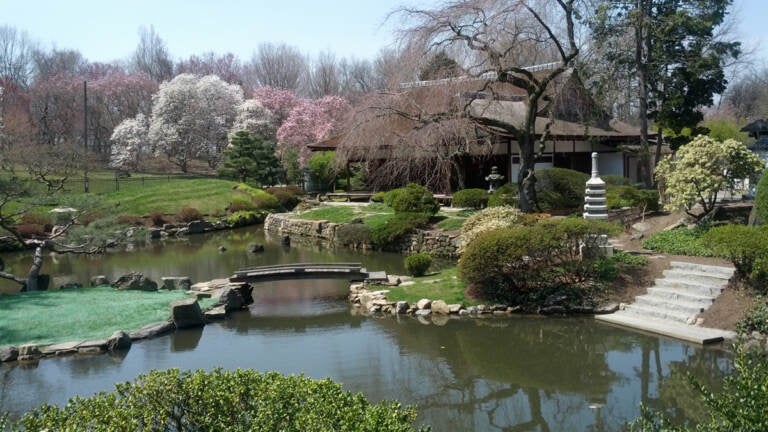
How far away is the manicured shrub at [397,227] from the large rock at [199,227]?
1066 centimetres

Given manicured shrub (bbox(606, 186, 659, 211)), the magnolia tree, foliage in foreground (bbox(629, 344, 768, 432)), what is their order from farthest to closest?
1. manicured shrub (bbox(606, 186, 659, 211))
2. the magnolia tree
3. foliage in foreground (bbox(629, 344, 768, 432))

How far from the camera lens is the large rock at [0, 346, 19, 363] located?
10.5 metres

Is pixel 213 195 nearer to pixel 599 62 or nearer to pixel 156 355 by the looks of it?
pixel 599 62

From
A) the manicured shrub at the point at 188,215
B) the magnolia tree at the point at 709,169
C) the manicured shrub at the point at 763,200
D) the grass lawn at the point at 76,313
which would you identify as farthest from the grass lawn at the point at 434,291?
the manicured shrub at the point at 188,215

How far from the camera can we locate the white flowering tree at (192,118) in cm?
4397

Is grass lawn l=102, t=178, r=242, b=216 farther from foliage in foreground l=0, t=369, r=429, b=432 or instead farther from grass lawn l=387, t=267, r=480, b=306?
foliage in foreground l=0, t=369, r=429, b=432

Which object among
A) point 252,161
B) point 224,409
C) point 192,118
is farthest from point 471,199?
point 192,118

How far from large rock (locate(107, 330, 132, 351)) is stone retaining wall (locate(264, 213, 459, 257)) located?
11.3 metres

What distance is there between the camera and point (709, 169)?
14508 mm

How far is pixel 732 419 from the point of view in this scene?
13.6ft

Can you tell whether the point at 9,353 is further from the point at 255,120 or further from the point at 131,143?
the point at 131,143

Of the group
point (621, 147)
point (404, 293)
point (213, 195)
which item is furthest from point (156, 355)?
point (213, 195)

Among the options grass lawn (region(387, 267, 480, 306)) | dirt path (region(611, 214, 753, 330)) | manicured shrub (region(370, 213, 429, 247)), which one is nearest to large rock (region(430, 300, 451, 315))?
grass lawn (region(387, 267, 480, 306))

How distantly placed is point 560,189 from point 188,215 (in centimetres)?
1711
